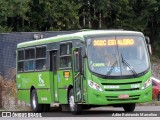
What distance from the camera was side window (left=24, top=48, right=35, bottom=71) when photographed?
2735cm

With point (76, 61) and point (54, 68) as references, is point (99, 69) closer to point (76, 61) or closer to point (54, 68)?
point (76, 61)

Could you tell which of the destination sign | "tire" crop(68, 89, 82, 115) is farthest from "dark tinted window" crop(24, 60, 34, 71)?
the destination sign

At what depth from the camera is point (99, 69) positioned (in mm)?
22016

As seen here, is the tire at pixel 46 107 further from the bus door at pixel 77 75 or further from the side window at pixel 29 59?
the bus door at pixel 77 75

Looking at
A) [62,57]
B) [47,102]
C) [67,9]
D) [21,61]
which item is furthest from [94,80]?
[67,9]

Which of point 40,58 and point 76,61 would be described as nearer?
point 76,61

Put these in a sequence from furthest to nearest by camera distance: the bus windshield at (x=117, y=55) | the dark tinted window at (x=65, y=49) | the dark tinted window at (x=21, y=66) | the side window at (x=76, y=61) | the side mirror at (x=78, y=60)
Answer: the dark tinted window at (x=21, y=66) → the dark tinted window at (x=65, y=49) → the side window at (x=76, y=61) → the side mirror at (x=78, y=60) → the bus windshield at (x=117, y=55)

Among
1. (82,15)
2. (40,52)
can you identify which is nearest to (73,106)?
(40,52)

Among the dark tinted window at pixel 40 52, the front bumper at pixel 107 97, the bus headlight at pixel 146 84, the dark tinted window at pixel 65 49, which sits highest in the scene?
the dark tinted window at pixel 65 49

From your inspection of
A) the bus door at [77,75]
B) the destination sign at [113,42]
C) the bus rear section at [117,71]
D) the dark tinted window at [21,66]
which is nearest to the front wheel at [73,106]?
the bus door at [77,75]

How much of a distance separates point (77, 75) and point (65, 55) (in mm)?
1500

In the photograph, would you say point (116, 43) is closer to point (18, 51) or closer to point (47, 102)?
point (47, 102)

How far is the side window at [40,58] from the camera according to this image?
26.0 metres

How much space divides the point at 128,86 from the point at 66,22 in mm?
33382
